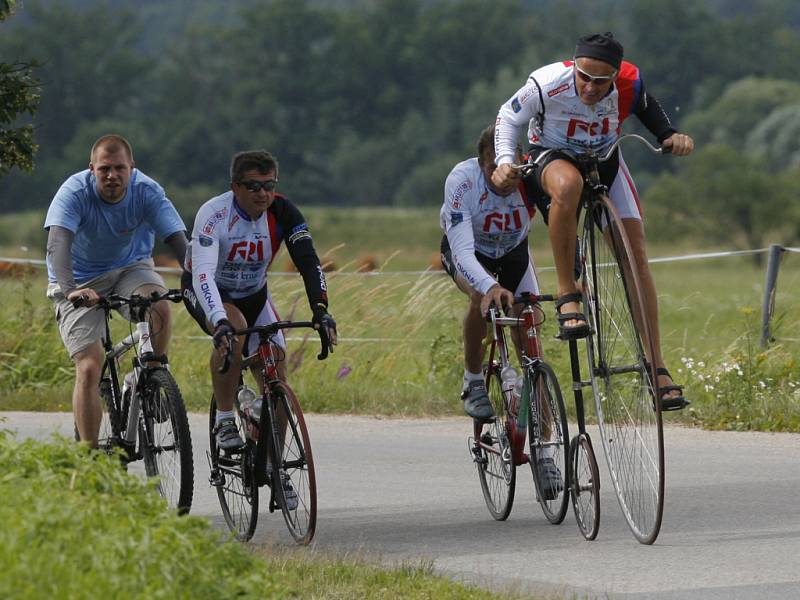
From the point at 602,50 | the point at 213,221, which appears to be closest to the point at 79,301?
the point at 213,221

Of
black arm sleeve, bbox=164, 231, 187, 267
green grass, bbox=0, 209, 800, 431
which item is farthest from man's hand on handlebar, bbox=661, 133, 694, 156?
green grass, bbox=0, 209, 800, 431

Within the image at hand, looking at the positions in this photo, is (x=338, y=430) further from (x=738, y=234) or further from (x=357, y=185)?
(x=357, y=185)

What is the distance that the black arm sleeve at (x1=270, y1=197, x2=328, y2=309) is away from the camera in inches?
352

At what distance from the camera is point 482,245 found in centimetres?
940

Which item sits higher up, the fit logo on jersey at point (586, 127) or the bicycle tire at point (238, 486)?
the fit logo on jersey at point (586, 127)

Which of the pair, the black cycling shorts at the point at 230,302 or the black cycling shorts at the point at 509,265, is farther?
the black cycling shorts at the point at 509,265

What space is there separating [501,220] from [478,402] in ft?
3.44

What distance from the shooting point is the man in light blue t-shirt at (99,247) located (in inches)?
375

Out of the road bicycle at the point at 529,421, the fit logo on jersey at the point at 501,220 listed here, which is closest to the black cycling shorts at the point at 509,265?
the fit logo on jersey at the point at 501,220

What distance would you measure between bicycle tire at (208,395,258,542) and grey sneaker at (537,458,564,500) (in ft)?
5.01

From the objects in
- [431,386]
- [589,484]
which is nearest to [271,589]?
[589,484]

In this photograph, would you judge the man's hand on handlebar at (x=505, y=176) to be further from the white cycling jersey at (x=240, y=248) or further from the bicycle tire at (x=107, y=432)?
the bicycle tire at (x=107, y=432)

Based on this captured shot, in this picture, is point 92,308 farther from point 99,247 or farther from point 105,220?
point 105,220

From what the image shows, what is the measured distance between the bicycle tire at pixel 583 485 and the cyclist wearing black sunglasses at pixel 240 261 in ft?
4.46
